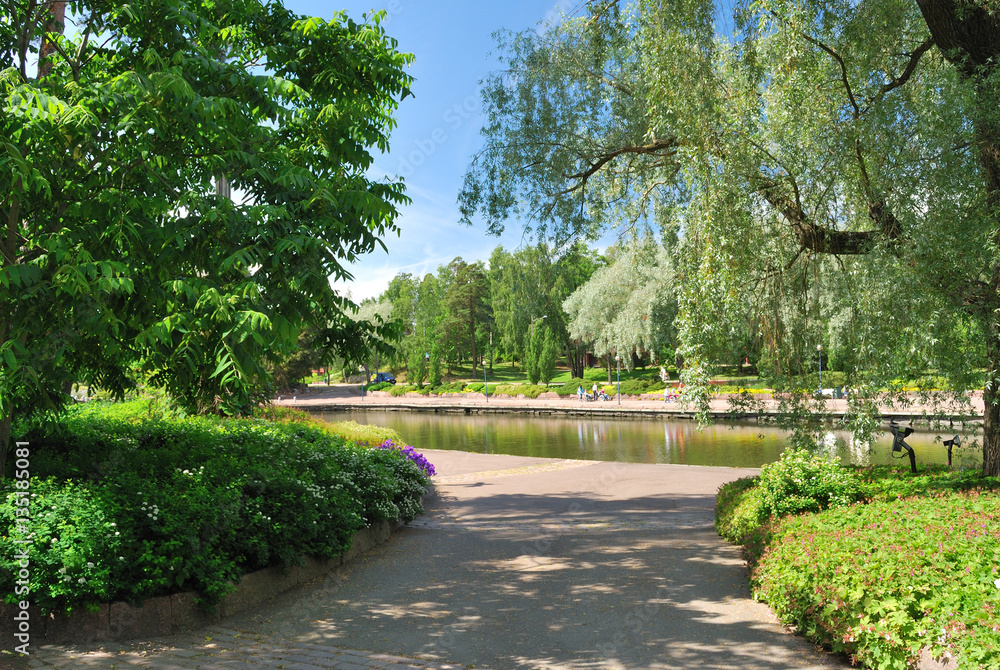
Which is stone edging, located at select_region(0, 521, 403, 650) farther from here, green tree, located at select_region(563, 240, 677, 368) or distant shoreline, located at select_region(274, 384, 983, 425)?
green tree, located at select_region(563, 240, 677, 368)

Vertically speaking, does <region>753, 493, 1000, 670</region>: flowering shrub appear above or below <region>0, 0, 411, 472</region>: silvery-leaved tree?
below

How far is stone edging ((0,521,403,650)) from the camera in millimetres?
4922

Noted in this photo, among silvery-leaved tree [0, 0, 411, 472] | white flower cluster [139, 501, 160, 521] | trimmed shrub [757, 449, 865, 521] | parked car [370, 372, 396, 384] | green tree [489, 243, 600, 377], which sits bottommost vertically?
trimmed shrub [757, 449, 865, 521]

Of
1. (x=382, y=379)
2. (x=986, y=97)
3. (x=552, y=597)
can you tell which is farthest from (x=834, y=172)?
(x=382, y=379)

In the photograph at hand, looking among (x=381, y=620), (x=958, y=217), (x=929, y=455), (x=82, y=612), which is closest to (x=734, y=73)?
(x=958, y=217)

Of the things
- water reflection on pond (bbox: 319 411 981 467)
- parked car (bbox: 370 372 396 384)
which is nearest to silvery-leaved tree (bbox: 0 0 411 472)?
water reflection on pond (bbox: 319 411 981 467)

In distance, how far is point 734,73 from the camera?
9.27 m

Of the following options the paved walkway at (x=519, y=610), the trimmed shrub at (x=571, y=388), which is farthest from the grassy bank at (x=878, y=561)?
the trimmed shrub at (x=571, y=388)

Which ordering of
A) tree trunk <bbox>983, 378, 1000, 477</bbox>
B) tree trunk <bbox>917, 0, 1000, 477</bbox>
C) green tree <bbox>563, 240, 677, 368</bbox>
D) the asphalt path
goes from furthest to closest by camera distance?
1. green tree <bbox>563, 240, 677, 368</bbox>
2. tree trunk <bbox>983, 378, 1000, 477</bbox>
3. tree trunk <bbox>917, 0, 1000, 477</bbox>
4. the asphalt path

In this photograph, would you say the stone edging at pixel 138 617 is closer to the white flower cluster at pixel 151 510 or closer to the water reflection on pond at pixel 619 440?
the white flower cluster at pixel 151 510

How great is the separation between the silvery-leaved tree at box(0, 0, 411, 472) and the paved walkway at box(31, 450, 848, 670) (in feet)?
6.22

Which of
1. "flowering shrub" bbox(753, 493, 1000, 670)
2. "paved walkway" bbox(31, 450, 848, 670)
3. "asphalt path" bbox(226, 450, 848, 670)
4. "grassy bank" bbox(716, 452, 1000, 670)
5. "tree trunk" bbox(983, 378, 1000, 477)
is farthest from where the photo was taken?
"tree trunk" bbox(983, 378, 1000, 477)

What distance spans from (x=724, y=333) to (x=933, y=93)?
11.1 feet

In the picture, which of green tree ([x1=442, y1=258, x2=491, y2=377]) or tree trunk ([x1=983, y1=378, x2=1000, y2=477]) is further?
green tree ([x1=442, y1=258, x2=491, y2=377])
